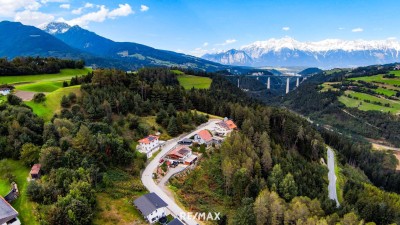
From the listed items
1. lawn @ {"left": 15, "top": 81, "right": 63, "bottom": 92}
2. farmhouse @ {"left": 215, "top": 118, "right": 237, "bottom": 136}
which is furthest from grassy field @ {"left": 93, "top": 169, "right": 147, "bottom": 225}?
lawn @ {"left": 15, "top": 81, "right": 63, "bottom": 92}

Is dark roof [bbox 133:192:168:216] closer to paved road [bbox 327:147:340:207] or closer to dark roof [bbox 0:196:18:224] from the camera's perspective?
dark roof [bbox 0:196:18:224]

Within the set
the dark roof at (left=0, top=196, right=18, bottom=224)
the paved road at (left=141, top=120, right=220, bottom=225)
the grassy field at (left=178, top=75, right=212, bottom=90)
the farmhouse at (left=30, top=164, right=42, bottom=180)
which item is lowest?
the paved road at (left=141, top=120, right=220, bottom=225)

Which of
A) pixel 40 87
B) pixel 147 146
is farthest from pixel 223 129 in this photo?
pixel 40 87

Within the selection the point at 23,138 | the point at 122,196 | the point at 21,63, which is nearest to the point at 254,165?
the point at 122,196

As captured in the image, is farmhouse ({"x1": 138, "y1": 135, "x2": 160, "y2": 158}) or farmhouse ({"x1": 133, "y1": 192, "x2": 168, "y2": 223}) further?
farmhouse ({"x1": 138, "y1": 135, "x2": 160, "y2": 158})

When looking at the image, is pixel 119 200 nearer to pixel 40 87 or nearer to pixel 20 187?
pixel 20 187

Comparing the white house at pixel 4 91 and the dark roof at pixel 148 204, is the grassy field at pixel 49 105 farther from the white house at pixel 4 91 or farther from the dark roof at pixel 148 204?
the dark roof at pixel 148 204

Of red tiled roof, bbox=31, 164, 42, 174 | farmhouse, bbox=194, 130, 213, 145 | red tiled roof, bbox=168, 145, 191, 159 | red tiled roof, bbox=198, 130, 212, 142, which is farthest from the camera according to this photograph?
red tiled roof, bbox=198, 130, 212, 142

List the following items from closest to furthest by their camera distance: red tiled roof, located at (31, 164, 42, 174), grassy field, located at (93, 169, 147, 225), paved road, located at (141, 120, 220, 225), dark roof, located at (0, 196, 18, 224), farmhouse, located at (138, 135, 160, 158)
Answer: dark roof, located at (0, 196, 18, 224) < grassy field, located at (93, 169, 147, 225) < paved road, located at (141, 120, 220, 225) < red tiled roof, located at (31, 164, 42, 174) < farmhouse, located at (138, 135, 160, 158)
